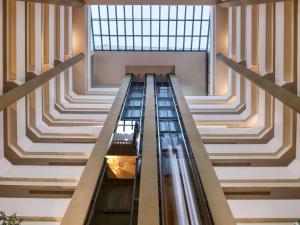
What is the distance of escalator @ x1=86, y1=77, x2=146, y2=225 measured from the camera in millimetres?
10727

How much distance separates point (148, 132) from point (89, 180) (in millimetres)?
4277

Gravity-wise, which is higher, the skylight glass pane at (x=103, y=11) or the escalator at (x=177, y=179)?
the skylight glass pane at (x=103, y=11)

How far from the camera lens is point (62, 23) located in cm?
2189

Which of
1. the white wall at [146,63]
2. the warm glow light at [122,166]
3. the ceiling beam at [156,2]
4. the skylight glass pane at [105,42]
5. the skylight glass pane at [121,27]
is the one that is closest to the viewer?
the warm glow light at [122,166]

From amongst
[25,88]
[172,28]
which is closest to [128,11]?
[172,28]

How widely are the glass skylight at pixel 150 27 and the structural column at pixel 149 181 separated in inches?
507

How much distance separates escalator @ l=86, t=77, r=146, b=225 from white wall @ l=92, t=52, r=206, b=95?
12.9 m

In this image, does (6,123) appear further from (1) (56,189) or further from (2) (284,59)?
(2) (284,59)

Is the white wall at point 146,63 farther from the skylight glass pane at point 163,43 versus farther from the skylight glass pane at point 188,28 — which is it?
the skylight glass pane at point 188,28

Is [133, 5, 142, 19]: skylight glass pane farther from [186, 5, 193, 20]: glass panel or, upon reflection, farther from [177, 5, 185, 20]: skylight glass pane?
[186, 5, 193, 20]: glass panel

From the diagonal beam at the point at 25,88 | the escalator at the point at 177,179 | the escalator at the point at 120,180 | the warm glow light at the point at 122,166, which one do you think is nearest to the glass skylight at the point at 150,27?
the diagonal beam at the point at 25,88

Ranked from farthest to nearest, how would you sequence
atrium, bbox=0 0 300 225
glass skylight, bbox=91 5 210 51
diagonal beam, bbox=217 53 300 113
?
glass skylight, bbox=91 5 210 51 < diagonal beam, bbox=217 53 300 113 < atrium, bbox=0 0 300 225

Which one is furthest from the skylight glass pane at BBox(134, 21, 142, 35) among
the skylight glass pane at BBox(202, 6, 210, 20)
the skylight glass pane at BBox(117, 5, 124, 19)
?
the skylight glass pane at BBox(202, 6, 210, 20)

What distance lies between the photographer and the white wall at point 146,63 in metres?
30.7
